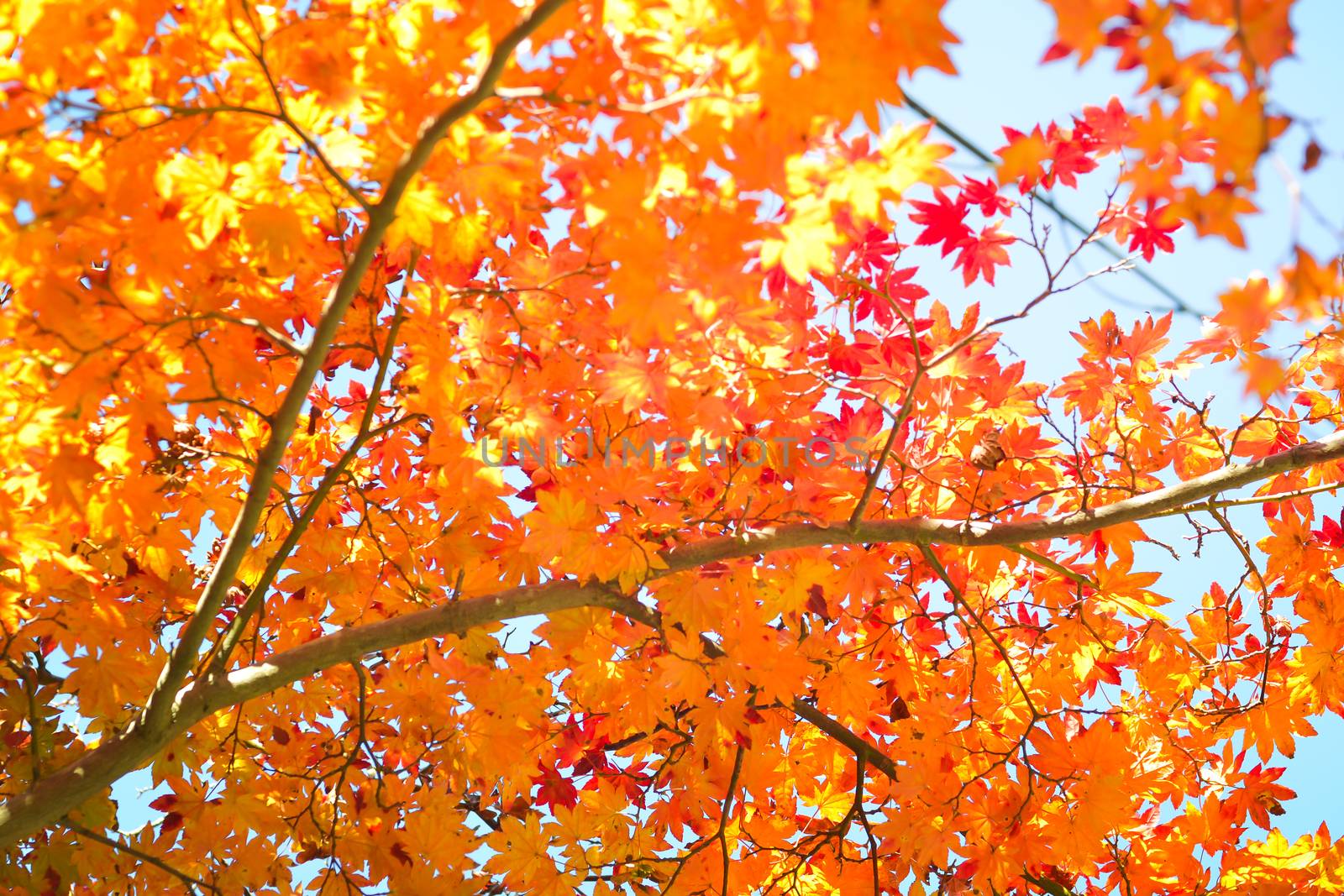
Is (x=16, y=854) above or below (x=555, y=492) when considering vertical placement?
below

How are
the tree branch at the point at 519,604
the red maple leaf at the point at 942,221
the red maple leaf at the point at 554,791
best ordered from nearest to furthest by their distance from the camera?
the tree branch at the point at 519,604 < the red maple leaf at the point at 942,221 < the red maple leaf at the point at 554,791

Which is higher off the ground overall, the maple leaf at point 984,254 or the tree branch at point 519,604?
the maple leaf at point 984,254

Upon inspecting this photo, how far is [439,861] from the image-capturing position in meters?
2.31

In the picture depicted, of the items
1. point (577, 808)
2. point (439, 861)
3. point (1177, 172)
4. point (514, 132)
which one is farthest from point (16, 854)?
point (1177, 172)

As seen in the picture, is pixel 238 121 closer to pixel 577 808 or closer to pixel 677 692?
pixel 677 692

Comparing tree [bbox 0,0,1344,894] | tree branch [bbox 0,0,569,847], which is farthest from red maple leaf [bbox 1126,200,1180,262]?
tree branch [bbox 0,0,569,847]

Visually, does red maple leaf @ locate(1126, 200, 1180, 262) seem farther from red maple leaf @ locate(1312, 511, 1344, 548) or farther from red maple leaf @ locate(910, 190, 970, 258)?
red maple leaf @ locate(1312, 511, 1344, 548)

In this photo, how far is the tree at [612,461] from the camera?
1.25 metres

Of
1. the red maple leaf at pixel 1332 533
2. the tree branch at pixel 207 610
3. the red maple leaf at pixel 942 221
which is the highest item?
the red maple leaf at pixel 942 221

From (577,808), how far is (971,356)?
1.40m

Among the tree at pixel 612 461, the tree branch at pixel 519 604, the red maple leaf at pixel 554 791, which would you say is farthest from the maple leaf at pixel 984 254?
the red maple leaf at pixel 554 791

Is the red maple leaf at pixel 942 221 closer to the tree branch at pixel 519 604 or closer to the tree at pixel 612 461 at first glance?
the tree at pixel 612 461

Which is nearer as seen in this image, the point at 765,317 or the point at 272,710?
the point at 765,317

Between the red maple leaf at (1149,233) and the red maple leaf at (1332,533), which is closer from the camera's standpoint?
the red maple leaf at (1149,233)
